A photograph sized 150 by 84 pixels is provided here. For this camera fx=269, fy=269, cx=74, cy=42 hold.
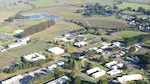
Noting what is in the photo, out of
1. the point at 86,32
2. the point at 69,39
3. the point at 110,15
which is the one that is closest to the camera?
the point at 69,39

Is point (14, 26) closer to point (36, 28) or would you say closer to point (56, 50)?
point (36, 28)

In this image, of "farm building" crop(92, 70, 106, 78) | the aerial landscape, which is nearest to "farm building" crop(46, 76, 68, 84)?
the aerial landscape

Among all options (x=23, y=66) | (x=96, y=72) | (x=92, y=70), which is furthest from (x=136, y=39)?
(x=23, y=66)

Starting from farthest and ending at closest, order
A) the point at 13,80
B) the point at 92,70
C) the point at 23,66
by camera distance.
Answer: the point at 23,66
the point at 92,70
the point at 13,80

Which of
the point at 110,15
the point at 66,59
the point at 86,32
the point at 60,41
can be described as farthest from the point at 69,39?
the point at 110,15

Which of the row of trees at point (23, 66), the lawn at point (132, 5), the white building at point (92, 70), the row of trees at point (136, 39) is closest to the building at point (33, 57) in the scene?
the row of trees at point (23, 66)

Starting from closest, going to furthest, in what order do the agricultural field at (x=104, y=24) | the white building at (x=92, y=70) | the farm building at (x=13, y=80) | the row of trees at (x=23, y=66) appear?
the farm building at (x=13, y=80), the white building at (x=92, y=70), the row of trees at (x=23, y=66), the agricultural field at (x=104, y=24)

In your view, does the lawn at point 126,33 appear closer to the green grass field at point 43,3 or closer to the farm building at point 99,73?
the farm building at point 99,73

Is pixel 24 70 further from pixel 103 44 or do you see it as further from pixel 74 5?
pixel 74 5
